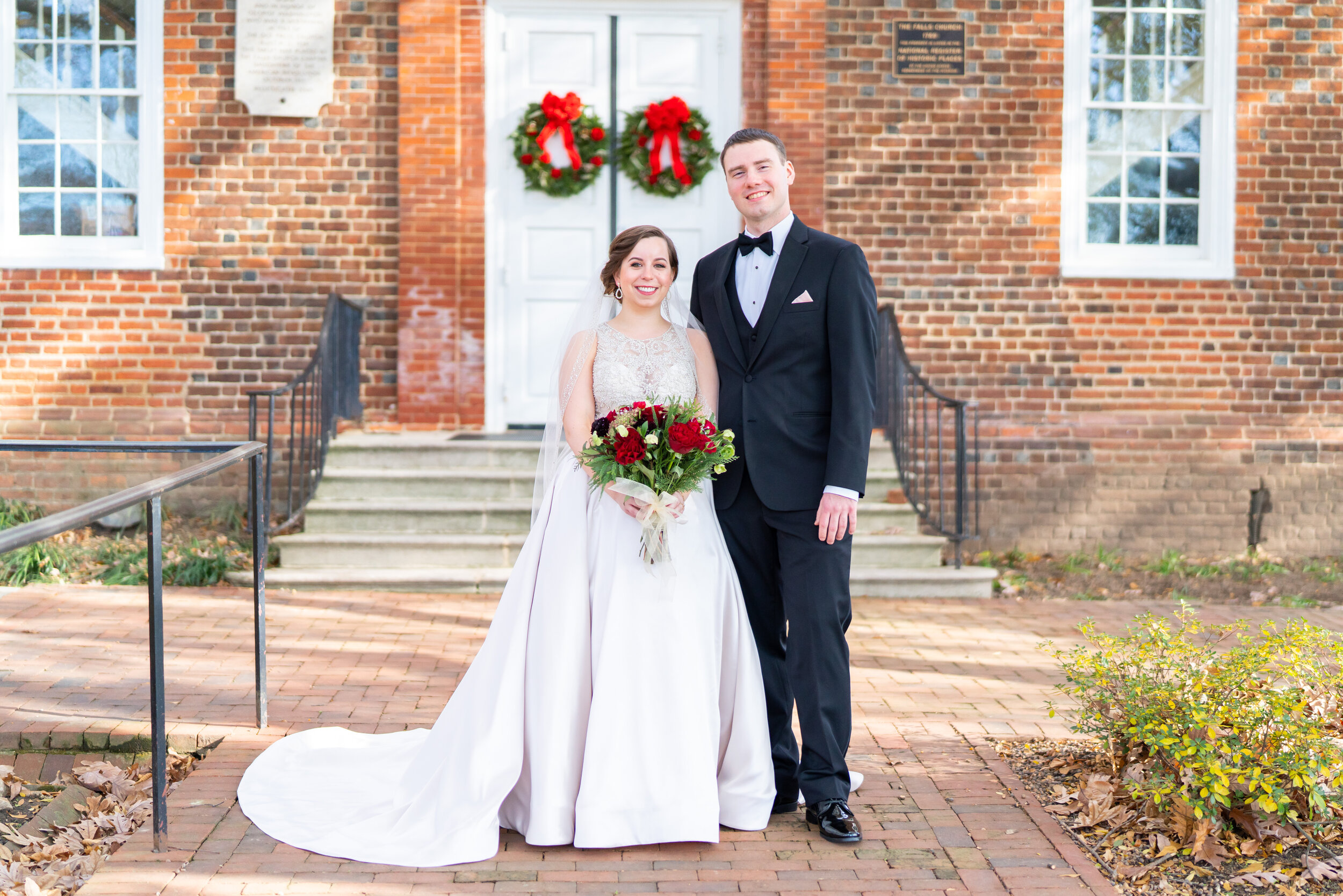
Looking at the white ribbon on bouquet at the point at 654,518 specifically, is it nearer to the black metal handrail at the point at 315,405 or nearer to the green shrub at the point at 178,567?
the black metal handrail at the point at 315,405

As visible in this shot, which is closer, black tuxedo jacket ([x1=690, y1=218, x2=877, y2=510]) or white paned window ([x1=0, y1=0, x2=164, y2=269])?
black tuxedo jacket ([x1=690, y1=218, x2=877, y2=510])

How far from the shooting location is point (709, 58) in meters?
7.95

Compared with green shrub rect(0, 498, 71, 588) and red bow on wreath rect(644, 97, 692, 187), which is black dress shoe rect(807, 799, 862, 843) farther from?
red bow on wreath rect(644, 97, 692, 187)

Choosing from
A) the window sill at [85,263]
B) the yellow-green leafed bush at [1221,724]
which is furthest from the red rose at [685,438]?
the window sill at [85,263]

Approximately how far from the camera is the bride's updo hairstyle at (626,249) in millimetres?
3379

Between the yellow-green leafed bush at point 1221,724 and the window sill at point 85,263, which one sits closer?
the yellow-green leafed bush at point 1221,724

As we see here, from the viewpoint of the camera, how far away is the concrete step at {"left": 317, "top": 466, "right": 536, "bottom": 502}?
275 inches

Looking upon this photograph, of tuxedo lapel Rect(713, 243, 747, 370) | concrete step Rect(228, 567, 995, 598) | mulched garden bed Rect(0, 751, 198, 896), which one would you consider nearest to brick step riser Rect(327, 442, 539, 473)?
concrete step Rect(228, 567, 995, 598)

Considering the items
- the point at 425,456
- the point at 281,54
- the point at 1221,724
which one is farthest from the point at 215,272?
the point at 1221,724

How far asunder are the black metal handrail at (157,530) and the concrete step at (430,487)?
9.16 feet

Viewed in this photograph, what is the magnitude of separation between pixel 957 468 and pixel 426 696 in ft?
11.9

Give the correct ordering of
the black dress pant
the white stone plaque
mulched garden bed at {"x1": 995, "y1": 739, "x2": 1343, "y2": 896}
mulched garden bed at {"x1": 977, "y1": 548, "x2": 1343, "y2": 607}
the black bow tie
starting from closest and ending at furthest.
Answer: mulched garden bed at {"x1": 995, "y1": 739, "x2": 1343, "y2": 896}
the black dress pant
the black bow tie
mulched garden bed at {"x1": 977, "y1": 548, "x2": 1343, "y2": 607}
the white stone plaque

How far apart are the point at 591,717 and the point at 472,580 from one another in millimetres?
3429

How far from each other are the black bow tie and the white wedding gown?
398 millimetres
